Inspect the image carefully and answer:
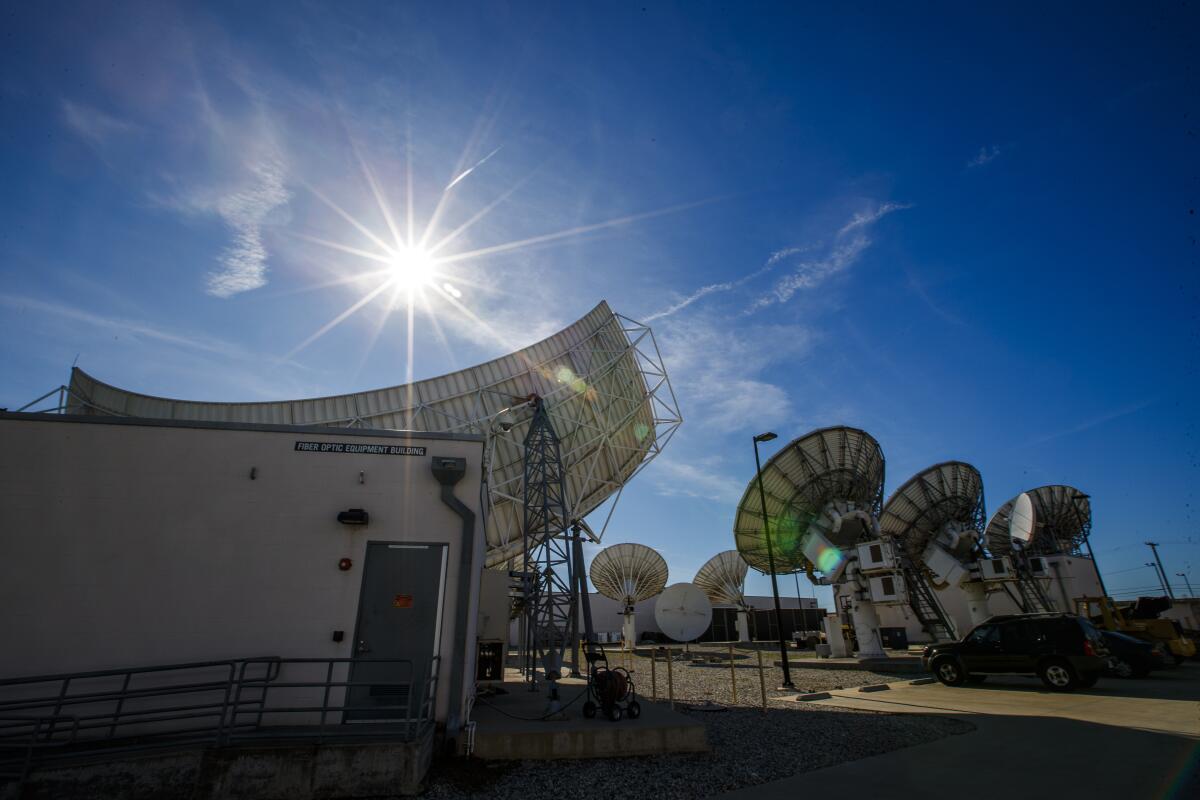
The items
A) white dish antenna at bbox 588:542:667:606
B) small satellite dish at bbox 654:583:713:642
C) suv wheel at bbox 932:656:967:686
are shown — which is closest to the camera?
suv wheel at bbox 932:656:967:686

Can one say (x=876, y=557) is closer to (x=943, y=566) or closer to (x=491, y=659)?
(x=943, y=566)

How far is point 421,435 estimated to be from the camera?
982 centimetres

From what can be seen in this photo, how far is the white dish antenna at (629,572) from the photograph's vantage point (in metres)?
51.1

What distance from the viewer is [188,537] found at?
883cm

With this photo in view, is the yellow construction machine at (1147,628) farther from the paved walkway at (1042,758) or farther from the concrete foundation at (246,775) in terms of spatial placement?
the concrete foundation at (246,775)

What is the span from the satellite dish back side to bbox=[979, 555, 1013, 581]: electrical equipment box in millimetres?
5807

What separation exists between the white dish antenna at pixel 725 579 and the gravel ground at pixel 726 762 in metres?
45.6

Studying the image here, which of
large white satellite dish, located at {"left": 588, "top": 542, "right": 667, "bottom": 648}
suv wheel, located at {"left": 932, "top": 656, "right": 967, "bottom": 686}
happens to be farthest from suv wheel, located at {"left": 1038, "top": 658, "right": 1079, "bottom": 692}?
large white satellite dish, located at {"left": 588, "top": 542, "right": 667, "bottom": 648}

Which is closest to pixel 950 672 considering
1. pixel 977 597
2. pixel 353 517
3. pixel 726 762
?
pixel 726 762

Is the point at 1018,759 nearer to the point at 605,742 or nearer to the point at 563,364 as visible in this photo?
the point at 605,742

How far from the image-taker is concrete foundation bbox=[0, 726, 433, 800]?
6.11m

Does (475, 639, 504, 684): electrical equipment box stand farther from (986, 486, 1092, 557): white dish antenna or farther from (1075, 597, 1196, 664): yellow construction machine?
(986, 486, 1092, 557): white dish antenna

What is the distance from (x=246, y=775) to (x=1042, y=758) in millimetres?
10435

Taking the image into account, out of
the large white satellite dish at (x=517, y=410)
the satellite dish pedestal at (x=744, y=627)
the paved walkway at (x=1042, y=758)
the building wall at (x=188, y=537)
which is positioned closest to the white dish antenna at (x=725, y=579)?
the satellite dish pedestal at (x=744, y=627)
